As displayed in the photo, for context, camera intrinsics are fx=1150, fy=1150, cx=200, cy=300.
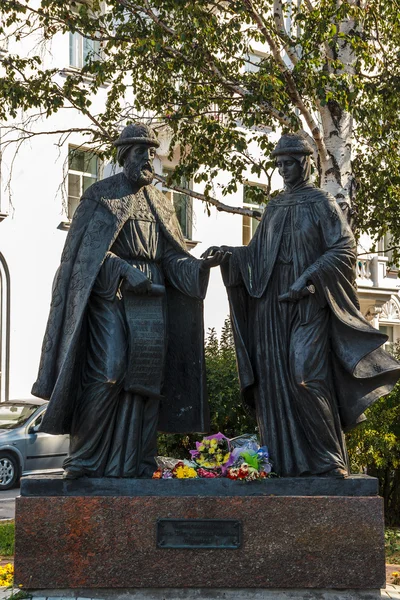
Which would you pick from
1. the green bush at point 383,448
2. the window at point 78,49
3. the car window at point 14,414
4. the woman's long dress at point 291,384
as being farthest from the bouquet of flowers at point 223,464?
the window at point 78,49

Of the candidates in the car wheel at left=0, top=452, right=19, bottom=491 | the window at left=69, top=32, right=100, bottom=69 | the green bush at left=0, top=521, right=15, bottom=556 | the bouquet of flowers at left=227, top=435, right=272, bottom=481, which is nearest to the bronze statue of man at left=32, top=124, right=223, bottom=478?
the bouquet of flowers at left=227, top=435, right=272, bottom=481

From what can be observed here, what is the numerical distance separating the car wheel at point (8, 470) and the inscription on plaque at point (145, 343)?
1082cm

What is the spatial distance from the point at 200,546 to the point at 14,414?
12.4 metres

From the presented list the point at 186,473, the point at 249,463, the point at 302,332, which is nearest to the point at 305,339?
the point at 302,332

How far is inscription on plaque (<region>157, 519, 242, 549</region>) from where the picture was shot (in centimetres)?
658

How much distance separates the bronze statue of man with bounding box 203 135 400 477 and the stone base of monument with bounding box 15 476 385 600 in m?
0.43

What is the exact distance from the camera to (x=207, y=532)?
6598 mm

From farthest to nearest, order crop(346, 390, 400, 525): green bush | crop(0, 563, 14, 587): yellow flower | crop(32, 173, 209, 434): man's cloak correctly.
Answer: crop(346, 390, 400, 525): green bush, crop(0, 563, 14, 587): yellow flower, crop(32, 173, 209, 434): man's cloak

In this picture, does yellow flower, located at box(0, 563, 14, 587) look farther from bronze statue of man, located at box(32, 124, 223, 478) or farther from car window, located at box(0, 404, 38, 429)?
car window, located at box(0, 404, 38, 429)

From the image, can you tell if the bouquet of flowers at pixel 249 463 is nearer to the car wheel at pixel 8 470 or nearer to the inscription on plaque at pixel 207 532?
the inscription on plaque at pixel 207 532

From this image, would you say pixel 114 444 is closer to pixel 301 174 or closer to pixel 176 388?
pixel 176 388

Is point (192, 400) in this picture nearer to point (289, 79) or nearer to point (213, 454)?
point (213, 454)

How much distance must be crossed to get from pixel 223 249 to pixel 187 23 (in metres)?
7.66

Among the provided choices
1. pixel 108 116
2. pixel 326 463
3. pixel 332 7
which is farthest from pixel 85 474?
pixel 108 116
